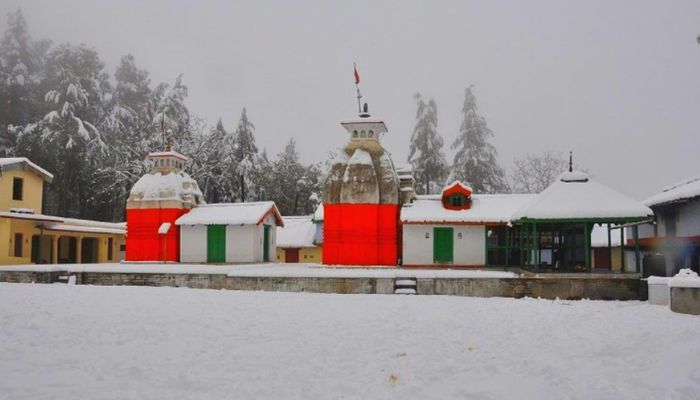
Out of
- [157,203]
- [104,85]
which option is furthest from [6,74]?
[157,203]

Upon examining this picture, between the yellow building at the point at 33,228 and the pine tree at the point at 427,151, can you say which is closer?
the yellow building at the point at 33,228

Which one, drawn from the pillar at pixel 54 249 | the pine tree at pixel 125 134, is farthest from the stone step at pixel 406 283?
the pine tree at pixel 125 134

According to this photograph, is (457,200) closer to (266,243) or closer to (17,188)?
(266,243)

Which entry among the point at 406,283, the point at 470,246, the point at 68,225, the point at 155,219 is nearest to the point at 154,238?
the point at 155,219

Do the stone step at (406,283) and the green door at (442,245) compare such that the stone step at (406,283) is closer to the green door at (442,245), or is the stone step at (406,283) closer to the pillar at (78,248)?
the green door at (442,245)

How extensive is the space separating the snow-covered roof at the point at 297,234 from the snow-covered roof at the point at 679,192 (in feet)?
71.9

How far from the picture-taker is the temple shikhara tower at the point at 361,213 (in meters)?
26.8

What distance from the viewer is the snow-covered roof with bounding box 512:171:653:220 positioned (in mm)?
20000

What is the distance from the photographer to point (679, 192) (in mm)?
21922

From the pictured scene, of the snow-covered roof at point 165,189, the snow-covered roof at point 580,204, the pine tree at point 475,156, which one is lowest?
the snow-covered roof at point 580,204

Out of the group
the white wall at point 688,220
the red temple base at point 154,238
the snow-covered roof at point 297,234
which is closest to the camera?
the white wall at point 688,220

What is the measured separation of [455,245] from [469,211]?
1.80 meters

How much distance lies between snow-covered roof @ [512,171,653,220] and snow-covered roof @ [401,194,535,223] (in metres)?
4.04

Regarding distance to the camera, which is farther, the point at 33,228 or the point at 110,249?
the point at 110,249
